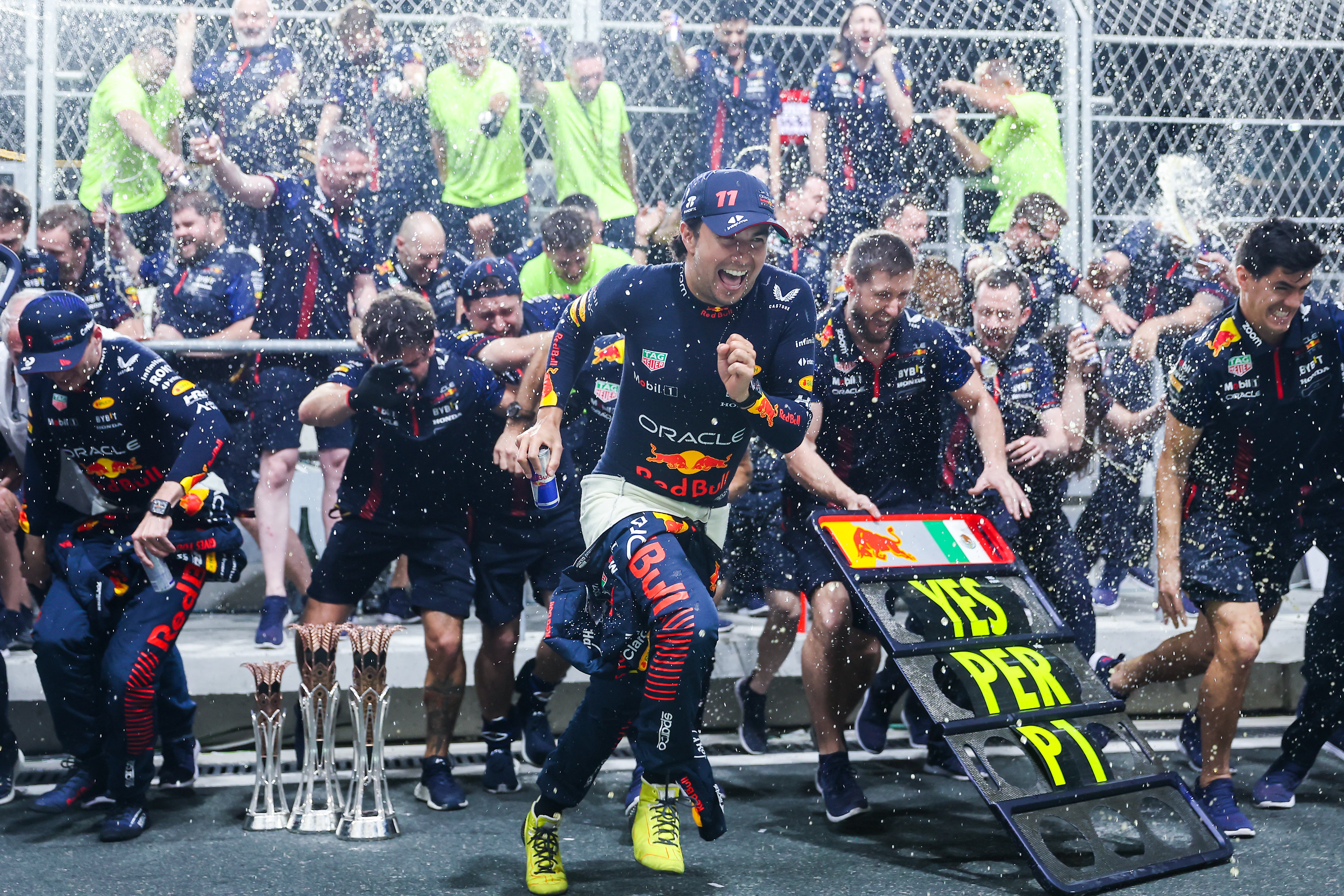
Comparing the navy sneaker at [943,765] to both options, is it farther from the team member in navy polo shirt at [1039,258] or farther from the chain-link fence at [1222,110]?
the chain-link fence at [1222,110]

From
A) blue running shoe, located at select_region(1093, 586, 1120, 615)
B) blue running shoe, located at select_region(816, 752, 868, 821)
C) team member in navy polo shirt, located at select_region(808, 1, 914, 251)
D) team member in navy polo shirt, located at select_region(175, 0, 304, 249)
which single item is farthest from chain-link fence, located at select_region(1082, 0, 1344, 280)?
team member in navy polo shirt, located at select_region(175, 0, 304, 249)

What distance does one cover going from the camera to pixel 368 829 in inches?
168

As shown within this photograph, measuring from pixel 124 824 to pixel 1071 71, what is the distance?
5.76m

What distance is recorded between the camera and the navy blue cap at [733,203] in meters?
3.52

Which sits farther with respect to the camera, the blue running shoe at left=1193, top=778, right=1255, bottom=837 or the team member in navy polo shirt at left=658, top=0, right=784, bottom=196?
the team member in navy polo shirt at left=658, top=0, right=784, bottom=196

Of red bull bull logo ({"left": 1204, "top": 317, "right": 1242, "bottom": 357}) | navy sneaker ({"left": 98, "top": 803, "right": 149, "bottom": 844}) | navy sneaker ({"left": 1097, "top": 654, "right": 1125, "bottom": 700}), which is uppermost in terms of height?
red bull bull logo ({"left": 1204, "top": 317, "right": 1242, "bottom": 357})

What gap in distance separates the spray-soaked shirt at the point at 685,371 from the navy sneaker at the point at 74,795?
2.23m

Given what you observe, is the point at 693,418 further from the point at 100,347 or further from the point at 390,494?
the point at 100,347

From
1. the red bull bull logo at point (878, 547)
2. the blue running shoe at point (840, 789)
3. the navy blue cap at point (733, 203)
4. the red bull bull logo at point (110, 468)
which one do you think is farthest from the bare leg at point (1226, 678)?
the red bull bull logo at point (110, 468)

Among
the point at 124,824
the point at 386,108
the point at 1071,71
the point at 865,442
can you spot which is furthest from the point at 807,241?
the point at 124,824

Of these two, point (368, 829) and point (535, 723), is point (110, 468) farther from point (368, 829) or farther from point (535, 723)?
point (535, 723)

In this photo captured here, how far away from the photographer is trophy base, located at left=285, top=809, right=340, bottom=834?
4.34 meters

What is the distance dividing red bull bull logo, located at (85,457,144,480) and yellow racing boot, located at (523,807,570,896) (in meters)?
1.92

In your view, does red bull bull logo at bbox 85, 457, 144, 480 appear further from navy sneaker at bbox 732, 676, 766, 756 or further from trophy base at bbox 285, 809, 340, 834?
navy sneaker at bbox 732, 676, 766, 756
